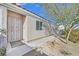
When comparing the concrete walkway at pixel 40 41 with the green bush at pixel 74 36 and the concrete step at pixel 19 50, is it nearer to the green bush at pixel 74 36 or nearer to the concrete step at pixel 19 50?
the concrete step at pixel 19 50

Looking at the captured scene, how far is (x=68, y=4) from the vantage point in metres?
2.76

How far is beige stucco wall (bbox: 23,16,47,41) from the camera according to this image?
2787mm

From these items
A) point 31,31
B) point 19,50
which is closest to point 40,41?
point 31,31

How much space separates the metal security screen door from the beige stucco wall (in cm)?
7

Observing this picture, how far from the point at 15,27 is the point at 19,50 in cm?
34

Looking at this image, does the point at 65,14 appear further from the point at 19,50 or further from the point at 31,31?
the point at 19,50

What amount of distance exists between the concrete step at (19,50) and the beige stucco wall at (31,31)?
13 cm

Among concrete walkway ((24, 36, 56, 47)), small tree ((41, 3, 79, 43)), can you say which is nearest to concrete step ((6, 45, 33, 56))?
concrete walkway ((24, 36, 56, 47))

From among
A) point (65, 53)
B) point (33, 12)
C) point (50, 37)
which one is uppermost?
point (33, 12)

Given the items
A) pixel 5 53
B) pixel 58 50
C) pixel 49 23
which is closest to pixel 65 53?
pixel 58 50

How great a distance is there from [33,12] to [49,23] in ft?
0.93

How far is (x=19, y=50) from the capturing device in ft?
9.09

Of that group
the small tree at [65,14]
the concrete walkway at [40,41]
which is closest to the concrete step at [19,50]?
the concrete walkway at [40,41]

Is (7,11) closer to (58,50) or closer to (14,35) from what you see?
(14,35)
